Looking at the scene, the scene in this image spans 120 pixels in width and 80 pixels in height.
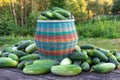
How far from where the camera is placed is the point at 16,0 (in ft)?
26.5

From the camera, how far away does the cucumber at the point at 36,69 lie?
6.88ft

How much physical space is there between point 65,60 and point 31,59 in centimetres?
33

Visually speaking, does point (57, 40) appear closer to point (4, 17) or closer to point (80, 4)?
point (4, 17)

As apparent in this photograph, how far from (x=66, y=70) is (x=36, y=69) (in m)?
0.23

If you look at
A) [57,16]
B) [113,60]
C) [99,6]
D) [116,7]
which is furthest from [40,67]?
[116,7]

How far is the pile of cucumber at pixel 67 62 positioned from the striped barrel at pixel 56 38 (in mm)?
59

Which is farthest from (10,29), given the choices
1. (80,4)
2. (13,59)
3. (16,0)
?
(13,59)

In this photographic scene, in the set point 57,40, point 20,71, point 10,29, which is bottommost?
point 10,29

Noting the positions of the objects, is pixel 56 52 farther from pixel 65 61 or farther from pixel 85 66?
pixel 85 66

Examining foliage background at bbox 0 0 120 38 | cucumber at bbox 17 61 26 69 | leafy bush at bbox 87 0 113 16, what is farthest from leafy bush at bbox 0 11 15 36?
cucumber at bbox 17 61 26 69

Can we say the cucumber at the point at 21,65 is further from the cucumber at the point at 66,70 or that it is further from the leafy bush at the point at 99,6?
the leafy bush at the point at 99,6

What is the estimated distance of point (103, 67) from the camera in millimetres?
2098

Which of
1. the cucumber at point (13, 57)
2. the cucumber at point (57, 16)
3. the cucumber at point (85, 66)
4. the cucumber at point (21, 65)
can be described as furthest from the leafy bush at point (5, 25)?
the cucumber at point (85, 66)

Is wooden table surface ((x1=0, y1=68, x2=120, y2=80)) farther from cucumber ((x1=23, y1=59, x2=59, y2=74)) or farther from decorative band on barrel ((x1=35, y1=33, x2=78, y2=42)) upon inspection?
decorative band on barrel ((x1=35, y1=33, x2=78, y2=42))
